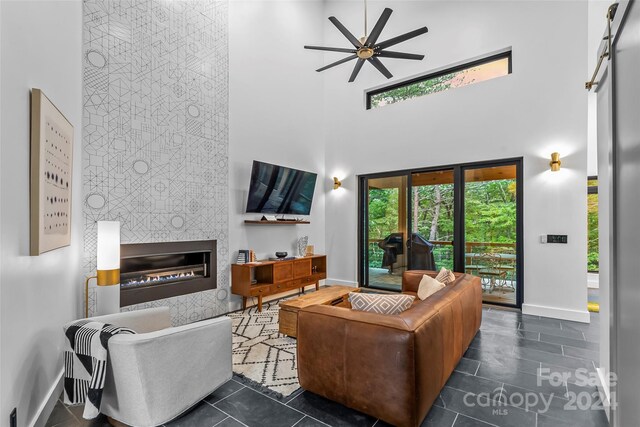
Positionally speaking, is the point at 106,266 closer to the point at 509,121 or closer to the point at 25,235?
the point at 25,235

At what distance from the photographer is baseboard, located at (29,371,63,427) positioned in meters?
1.90


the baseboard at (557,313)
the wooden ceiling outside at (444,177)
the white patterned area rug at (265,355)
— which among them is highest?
the wooden ceiling outside at (444,177)

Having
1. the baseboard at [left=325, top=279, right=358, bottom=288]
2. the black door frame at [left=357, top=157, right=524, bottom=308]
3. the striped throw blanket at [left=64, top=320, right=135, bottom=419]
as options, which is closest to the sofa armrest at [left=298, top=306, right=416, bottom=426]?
the striped throw blanket at [left=64, top=320, right=135, bottom=419]

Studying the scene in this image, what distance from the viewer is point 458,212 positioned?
4910 millimetres

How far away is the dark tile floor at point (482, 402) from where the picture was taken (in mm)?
2008

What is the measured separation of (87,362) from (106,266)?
Result: 37.6 inches

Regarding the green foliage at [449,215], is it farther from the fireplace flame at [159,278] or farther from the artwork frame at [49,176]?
the artwork frame at [49,176]

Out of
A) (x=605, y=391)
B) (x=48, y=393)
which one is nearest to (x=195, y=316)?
(x=48, y=393)

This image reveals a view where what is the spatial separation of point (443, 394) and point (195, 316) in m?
3.10

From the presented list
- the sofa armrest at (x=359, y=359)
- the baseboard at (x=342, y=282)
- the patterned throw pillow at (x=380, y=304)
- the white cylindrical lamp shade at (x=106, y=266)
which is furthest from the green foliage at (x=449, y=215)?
the white cylindrical lamp shade at (x=106, y=266)

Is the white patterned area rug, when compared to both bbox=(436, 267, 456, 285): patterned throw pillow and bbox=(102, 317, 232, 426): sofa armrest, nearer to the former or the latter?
bbox=(102, 317, 232, 426): sofa armrest

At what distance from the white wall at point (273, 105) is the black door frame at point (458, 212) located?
0.85 meters

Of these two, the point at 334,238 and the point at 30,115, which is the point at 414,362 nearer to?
the point at 30,115

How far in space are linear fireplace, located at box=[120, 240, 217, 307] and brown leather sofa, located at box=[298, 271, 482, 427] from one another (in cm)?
230
